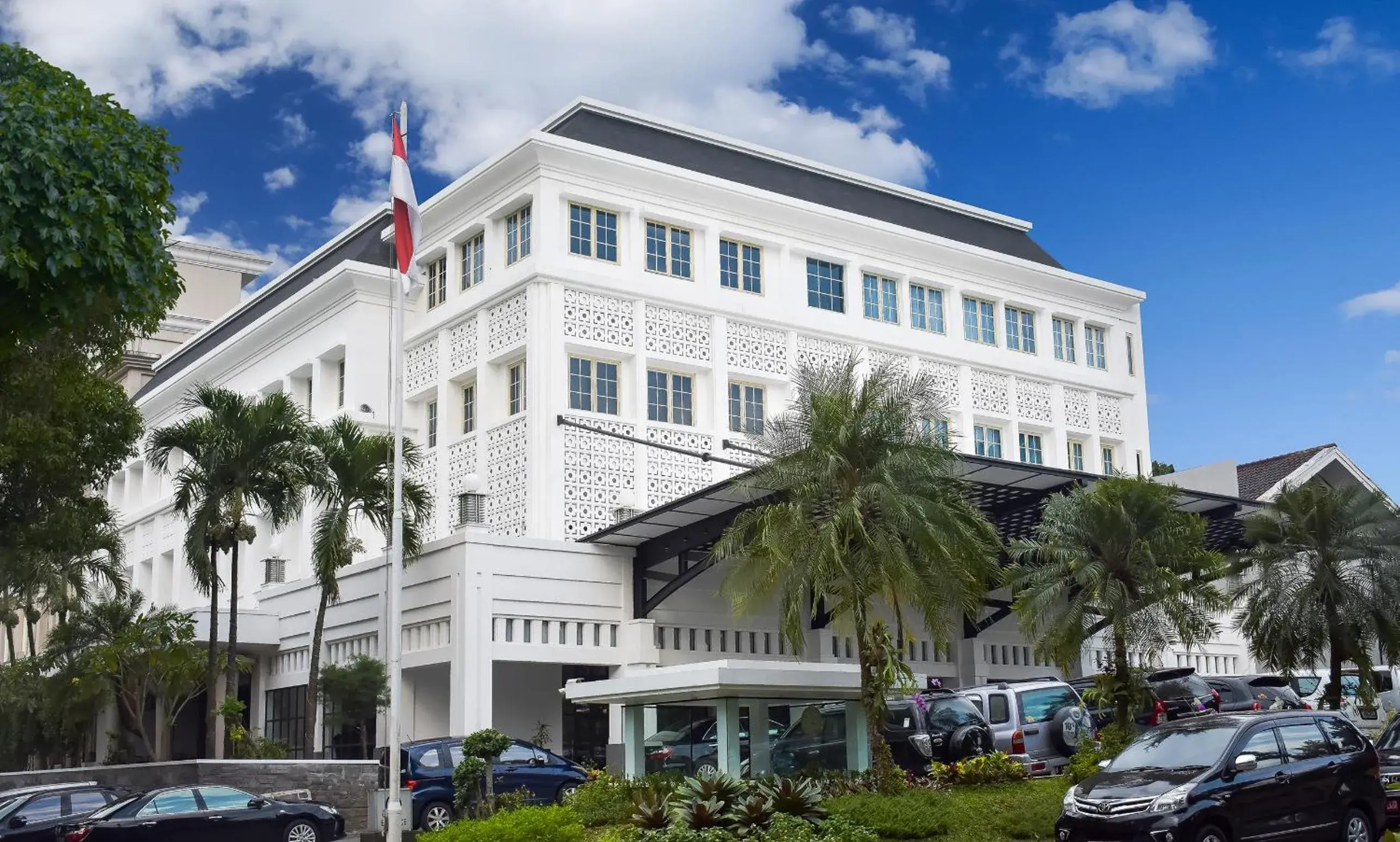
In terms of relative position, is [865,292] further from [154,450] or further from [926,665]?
[154,450]

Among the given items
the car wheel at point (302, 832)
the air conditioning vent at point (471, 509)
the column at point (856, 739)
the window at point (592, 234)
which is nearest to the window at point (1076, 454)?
the window at point (592, 234)

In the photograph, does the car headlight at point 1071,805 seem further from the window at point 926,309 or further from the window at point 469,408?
the window at point 926,309

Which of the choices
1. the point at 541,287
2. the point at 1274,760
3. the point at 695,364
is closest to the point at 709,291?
the point at 695,364

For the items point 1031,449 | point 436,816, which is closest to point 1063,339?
point 1031,449

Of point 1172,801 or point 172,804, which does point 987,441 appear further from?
point 1172,801

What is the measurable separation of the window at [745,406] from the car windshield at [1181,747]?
21.2 metres

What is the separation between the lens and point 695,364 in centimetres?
3756

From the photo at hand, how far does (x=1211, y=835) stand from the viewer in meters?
15.2

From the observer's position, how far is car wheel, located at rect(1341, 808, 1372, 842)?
1619 centimetres

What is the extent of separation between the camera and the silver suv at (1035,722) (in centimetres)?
2406

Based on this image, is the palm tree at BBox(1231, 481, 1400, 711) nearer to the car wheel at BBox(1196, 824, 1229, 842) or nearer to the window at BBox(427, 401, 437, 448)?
the car wheel at BBox(1196, 824, 1229, 842)

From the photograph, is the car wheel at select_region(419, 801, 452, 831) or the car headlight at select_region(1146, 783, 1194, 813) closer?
the car headlight at select_region(1146, 783, 1194, 813)

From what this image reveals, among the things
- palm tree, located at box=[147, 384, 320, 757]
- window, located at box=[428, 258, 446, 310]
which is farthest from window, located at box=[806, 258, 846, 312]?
palm tree, located at box=[147, 384, 320, 757]

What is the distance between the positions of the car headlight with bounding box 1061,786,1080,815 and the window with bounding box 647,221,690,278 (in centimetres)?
2324
